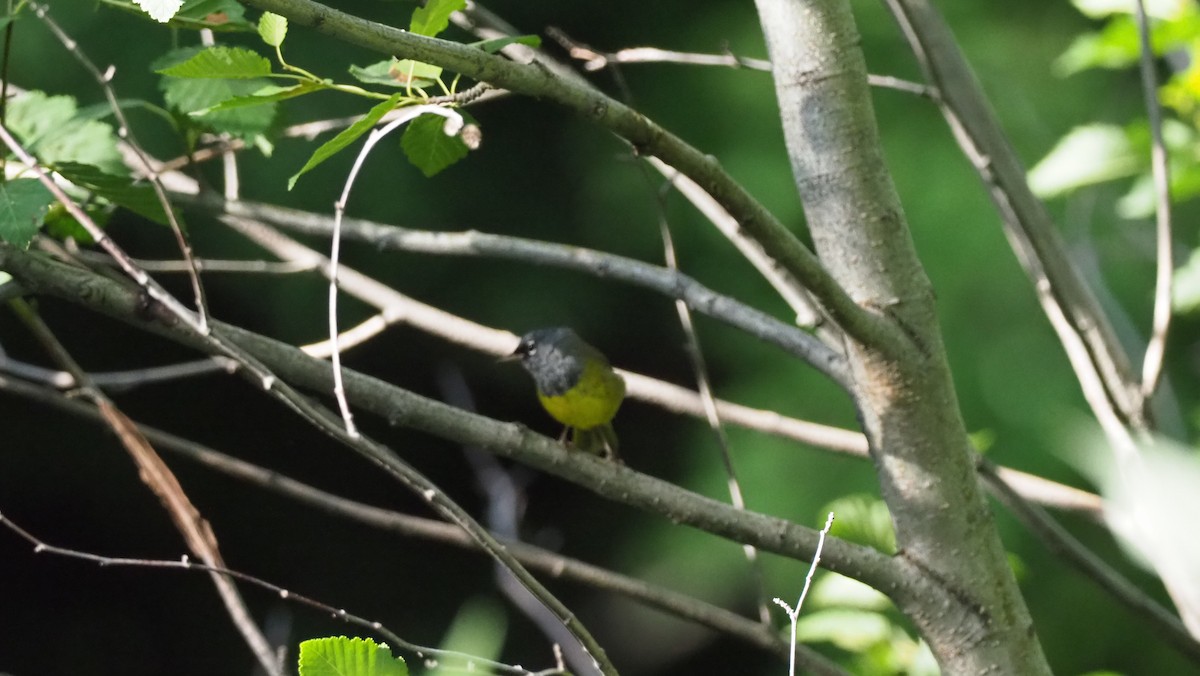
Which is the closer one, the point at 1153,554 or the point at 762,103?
the point at 1153,554

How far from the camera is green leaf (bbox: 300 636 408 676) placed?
0.83m

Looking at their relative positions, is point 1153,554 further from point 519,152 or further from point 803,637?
point 519,152

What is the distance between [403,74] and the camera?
109 cm

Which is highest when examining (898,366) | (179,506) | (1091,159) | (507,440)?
(1091,159)

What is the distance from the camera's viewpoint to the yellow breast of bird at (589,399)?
2.55 m

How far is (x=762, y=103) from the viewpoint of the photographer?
131 inches

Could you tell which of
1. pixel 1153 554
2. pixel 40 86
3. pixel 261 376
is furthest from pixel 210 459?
pixel 40 86

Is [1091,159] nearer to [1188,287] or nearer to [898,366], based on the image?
[1188,287]

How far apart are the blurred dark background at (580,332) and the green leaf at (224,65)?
1881mm

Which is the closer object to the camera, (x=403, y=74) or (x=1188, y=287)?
(x=403, y=74)

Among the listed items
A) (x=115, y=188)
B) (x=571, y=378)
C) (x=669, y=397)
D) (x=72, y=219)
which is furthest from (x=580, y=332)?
(x=115, y=188)

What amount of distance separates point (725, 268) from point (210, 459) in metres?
2.04

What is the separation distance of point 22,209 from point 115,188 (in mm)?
159

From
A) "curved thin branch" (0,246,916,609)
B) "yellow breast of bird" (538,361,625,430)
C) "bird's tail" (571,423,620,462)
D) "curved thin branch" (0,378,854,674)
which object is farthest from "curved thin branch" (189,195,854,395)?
"bird's tail" (571,423,620,462)
